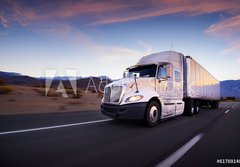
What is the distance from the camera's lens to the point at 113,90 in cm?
745

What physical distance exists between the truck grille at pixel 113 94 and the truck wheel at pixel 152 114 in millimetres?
1147

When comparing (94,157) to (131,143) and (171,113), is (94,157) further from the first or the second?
(171,113)

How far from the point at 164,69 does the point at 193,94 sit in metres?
4.84

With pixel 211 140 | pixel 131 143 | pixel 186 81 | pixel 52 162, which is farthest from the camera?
pixel 186 81

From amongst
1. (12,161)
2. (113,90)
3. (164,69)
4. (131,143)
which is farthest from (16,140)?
(164,69)

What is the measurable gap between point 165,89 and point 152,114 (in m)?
1.48

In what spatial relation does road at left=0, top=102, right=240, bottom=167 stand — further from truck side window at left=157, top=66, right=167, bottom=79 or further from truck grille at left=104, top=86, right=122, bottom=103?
truck side window at left=157, top=66, right=167, bottom=79

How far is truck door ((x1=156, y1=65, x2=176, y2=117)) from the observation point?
796cm

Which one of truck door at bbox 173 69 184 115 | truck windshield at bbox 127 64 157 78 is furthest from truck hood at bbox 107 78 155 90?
truck door at bbox 173 69 184 115

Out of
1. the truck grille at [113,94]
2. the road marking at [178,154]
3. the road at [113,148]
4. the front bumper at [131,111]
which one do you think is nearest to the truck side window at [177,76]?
the front bumper at [131,111]

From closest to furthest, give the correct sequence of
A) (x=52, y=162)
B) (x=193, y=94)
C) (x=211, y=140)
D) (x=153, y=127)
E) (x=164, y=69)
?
1. (x=52, y=162)
2. (x=211, y=140)
3. (x=153, y=127)
4. (x=164, y=69)
5. (x=193, y=94)

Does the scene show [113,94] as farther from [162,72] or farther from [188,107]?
[188,107]

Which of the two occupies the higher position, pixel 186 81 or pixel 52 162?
pixel 186 81

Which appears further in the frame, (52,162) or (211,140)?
(211,140)
